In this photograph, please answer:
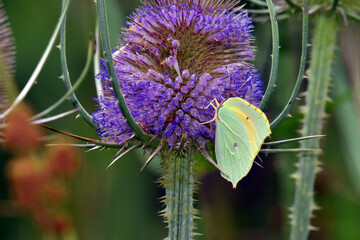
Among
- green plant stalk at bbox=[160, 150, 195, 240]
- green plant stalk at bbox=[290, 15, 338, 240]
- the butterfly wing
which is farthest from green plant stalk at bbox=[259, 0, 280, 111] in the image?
green plant stalk at bbox=[290, 15, 338, 240]

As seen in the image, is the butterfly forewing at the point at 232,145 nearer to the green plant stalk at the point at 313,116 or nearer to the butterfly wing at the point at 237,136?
the butterfly wing at the point at 237,136

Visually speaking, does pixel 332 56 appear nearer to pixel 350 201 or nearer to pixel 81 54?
pixel 350 201

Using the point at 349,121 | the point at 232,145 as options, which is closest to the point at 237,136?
the point at 232,145

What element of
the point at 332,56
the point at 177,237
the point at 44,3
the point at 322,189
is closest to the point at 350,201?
the point at 322,189

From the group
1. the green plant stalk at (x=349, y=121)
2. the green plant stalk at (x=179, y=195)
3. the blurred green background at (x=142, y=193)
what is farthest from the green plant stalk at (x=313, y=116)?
the blurred green background at (x=142, y=193)

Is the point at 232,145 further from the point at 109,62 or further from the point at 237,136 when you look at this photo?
the point at 109,62

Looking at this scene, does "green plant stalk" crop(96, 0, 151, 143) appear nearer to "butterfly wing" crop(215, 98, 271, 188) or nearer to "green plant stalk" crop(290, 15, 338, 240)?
"butterfly wing" crop(215, 98, 271, 188)
